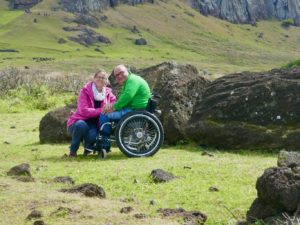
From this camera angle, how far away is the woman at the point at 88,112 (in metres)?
16.1

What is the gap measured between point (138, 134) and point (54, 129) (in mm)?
5080

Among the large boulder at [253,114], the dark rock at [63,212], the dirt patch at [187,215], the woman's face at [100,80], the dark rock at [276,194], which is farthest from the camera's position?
the large boulder at [253,114]

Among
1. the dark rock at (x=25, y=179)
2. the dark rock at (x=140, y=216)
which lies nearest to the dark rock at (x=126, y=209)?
the dark rock at (x=140, y=216)

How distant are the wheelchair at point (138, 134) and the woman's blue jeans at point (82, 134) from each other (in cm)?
53

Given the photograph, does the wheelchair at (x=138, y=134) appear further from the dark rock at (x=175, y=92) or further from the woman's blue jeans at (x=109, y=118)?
the dark rock at (x=175, y=92)

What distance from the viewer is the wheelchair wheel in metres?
15.6

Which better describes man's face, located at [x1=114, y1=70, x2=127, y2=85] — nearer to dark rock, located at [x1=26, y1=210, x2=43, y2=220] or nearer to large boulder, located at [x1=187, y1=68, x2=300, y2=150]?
large boulder, located at [x1=187, y1=68, x2=300, y2=150]

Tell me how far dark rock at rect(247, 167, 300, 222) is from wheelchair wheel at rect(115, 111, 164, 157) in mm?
7688

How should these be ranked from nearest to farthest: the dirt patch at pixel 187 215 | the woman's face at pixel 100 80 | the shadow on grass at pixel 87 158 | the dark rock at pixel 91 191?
the dirt patch at pixel 187 215 → the dark rock at pixel 91 191 → the shadow on grass at pixel 87 158 → the woman's face at pixel 100 80

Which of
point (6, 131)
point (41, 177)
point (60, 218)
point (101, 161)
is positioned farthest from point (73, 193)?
point (6, 131)

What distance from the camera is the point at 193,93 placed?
19.3 m

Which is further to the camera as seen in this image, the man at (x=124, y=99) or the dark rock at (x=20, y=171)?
the man at (x=124, y=99)

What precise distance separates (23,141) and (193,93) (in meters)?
5.93

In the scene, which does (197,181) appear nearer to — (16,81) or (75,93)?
(75,93)
